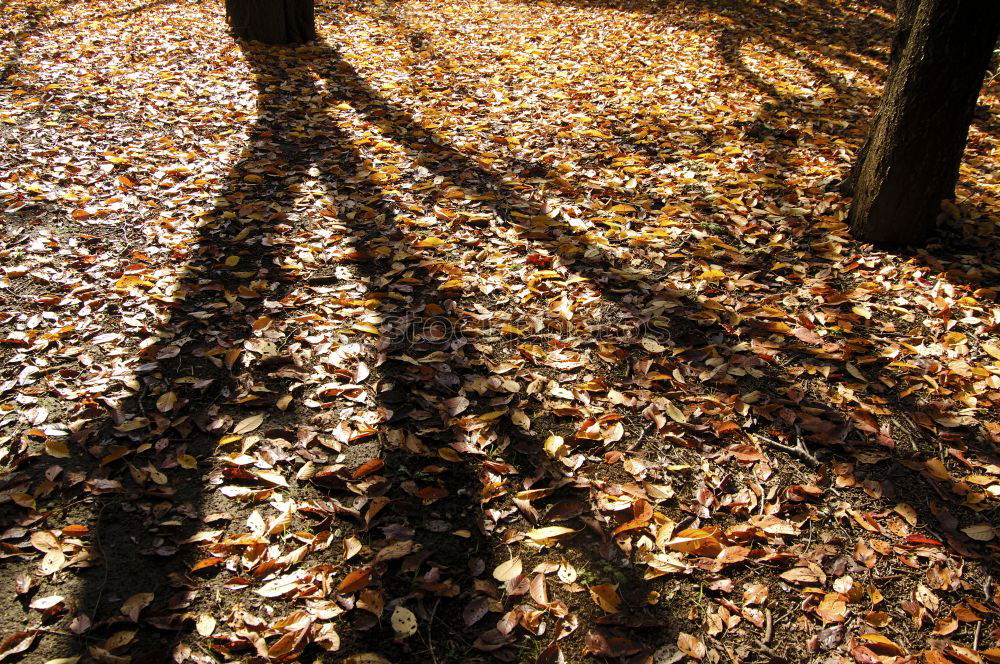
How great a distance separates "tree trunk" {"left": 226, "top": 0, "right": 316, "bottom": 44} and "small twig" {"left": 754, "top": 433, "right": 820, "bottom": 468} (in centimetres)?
685

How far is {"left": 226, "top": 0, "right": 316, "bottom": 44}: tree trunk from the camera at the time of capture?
6902 mm

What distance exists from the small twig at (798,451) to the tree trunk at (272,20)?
270 inches

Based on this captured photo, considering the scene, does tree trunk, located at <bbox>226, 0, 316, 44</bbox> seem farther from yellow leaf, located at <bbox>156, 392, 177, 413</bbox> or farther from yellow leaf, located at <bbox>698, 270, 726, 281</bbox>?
yellow leaf, located at <bbox>698, 270, 726, 281</bbox>

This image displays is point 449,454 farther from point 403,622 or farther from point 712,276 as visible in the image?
point 712,276

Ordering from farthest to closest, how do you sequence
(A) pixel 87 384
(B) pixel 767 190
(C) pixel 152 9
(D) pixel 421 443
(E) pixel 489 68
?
(C) pixel 152 9
(E) pixel 489 68
(B) pixel 767 190
(A) pixel 87 384
(D) pixel 421 443

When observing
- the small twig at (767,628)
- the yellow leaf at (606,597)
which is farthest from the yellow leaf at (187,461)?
the small twig at (767,628)

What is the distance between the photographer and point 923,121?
328 cm

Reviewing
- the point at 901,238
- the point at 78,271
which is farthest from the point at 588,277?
the point at 78,271

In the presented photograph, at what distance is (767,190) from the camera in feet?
13.9

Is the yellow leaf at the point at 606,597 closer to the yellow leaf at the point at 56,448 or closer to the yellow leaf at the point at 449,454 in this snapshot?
the yellow leaf at the point at 449,454

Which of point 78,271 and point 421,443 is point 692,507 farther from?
point 78,271

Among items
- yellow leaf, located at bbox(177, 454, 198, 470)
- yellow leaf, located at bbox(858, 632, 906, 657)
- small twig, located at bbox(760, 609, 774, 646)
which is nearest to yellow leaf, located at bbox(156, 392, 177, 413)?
yellow leaf, located at bbox(177, 454, 198, 470)

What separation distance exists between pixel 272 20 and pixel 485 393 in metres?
6.12

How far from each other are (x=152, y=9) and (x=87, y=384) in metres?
7.50
